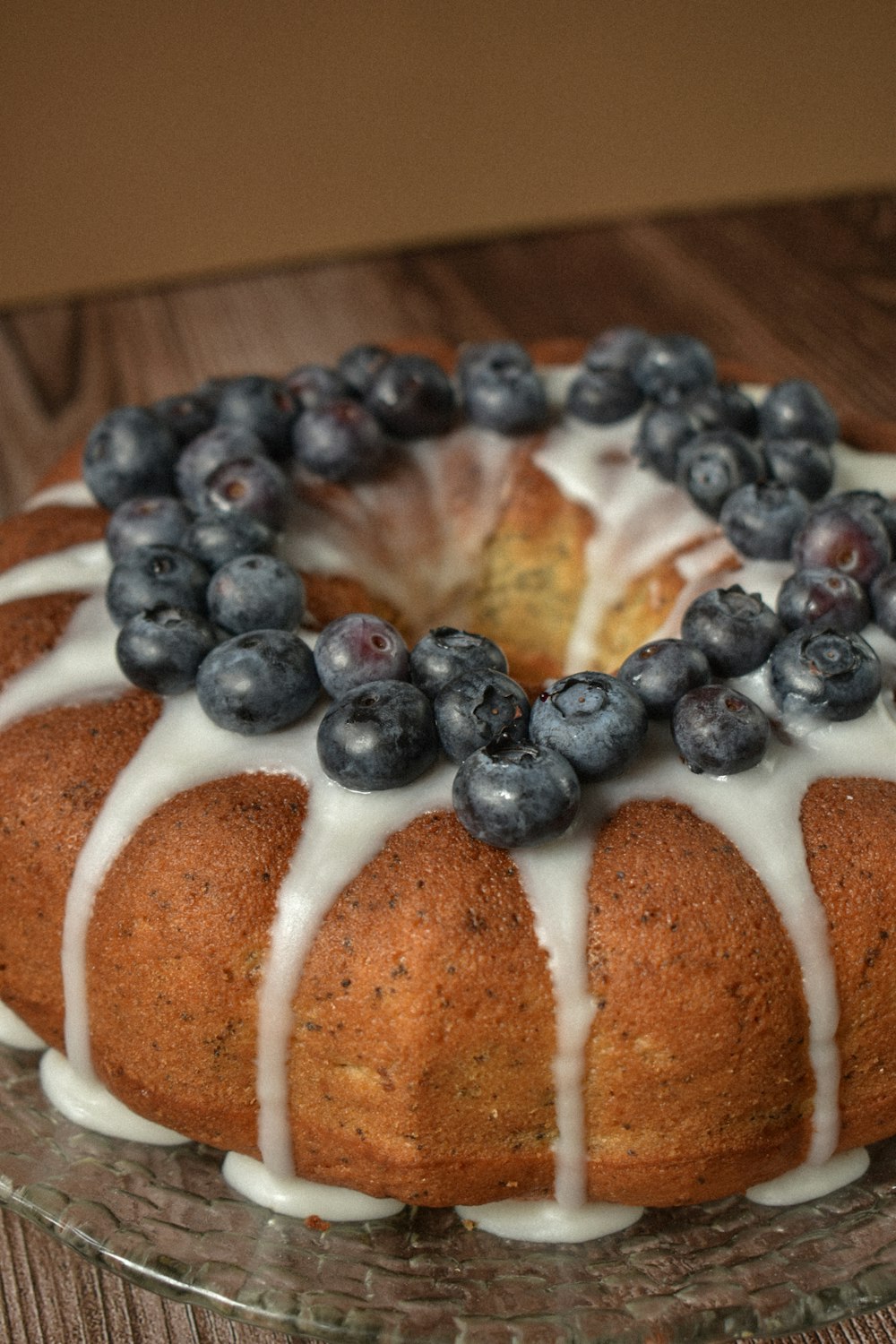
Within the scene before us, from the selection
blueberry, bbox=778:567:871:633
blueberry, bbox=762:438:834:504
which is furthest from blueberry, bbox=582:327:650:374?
blueberry, bbox=778:567:871:633

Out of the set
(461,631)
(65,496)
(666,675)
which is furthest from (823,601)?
(65,496)

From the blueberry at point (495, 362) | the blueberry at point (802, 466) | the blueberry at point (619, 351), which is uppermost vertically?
the blueberry at point (495, 362)

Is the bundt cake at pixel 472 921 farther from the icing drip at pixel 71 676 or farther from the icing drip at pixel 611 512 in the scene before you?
the icing drip at pixel 611 512

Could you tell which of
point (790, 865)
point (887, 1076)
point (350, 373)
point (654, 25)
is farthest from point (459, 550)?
point (654, 25)

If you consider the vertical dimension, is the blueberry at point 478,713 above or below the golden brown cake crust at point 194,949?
above

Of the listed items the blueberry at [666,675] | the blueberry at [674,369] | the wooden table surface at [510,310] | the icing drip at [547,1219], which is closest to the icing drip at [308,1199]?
the icing drip at [547,1219]

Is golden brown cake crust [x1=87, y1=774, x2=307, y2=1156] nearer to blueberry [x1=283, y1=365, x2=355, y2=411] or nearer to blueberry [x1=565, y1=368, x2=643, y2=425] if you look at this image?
blueberry [x1=283, y1=365, x2=355, y2=411]

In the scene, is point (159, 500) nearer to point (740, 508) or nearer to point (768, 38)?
Answer: point (740, 508)
